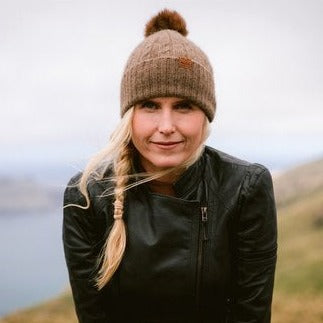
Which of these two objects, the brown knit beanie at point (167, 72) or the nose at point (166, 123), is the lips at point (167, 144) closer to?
the nose at point (166, 123)

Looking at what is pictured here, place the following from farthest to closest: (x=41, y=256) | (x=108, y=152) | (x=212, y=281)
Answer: (x=41, y=256) < (x=108, y=152) < (x=212, y=281)

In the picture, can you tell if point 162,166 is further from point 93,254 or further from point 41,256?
point 41,256

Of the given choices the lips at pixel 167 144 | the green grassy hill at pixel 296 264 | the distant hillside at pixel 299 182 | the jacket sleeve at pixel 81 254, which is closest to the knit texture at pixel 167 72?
the lips at pixel 167 144

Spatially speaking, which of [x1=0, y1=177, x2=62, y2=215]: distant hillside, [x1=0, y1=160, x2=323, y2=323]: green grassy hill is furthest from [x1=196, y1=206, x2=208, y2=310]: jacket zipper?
[x1=0, y1=177, x2=62, y2=215]: distant hillside

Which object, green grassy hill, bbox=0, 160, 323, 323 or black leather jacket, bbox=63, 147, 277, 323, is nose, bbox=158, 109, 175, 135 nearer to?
black leather jacket, bbox=63, 147, 277, 323

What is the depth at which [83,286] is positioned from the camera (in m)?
3.74

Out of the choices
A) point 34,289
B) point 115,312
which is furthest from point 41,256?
point 115,312

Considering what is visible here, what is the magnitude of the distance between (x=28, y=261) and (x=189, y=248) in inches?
5694

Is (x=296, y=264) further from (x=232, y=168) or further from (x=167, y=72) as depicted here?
(x=167, y=72)

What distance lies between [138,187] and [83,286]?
0.82m

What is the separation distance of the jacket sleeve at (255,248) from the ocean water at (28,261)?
98406mm

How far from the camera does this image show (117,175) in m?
3.76

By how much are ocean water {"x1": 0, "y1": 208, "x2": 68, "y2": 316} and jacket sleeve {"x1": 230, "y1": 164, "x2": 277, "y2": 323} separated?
98406 mm

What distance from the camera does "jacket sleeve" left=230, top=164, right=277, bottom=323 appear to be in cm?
354
